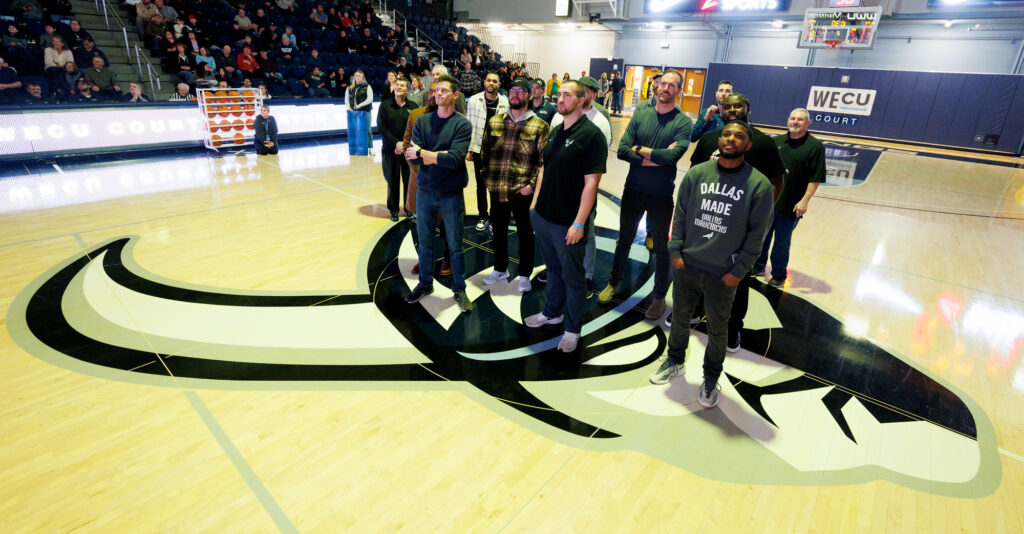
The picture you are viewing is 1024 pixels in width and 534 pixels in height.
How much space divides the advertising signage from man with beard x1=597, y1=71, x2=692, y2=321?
707 inches

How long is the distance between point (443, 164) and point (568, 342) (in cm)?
153

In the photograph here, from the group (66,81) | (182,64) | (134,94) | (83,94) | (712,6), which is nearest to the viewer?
(83,94)

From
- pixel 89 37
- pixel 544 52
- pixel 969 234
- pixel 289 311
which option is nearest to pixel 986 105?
pixel 969 234

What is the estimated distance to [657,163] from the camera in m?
3.58

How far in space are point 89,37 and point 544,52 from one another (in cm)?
2082

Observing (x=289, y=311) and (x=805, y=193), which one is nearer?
(x=289, y=311)

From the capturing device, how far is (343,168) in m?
9.16

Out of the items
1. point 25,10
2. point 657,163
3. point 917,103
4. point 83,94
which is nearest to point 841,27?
point 917,103

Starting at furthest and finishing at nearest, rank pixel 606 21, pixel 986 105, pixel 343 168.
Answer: pixel 606 21
pixel 986 105
pixel 343 168

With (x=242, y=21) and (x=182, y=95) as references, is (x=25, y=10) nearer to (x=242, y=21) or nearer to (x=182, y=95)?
(x=182, y=95)

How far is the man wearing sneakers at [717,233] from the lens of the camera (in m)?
2.54

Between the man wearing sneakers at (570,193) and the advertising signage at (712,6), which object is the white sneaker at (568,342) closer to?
the man wearing sneakers at (570,193)

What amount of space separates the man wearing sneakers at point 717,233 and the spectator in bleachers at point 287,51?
1344 centimetres

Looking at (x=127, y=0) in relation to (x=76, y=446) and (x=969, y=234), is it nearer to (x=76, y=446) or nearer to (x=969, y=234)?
(x=76, y=446)
